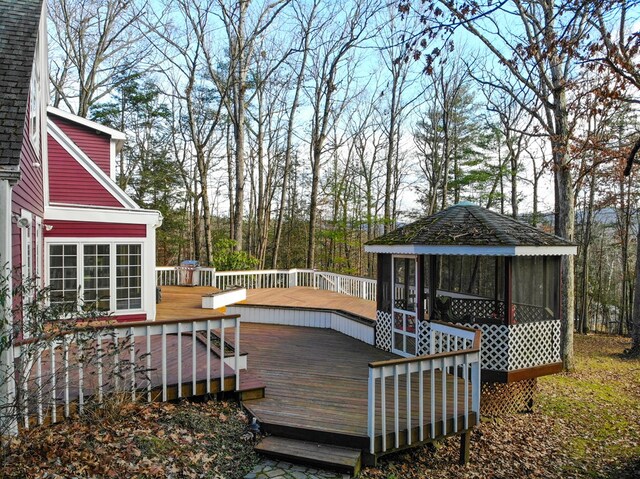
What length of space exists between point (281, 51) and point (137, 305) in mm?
14645

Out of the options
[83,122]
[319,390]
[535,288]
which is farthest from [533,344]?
[83,122]

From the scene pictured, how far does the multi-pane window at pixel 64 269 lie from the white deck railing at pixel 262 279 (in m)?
6.66

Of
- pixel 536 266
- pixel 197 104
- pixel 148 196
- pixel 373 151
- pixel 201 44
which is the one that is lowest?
pixel 536 266

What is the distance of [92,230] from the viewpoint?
893cm

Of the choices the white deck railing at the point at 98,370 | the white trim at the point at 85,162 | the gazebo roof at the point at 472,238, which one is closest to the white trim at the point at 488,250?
the gazebo roof at the point at 472,238

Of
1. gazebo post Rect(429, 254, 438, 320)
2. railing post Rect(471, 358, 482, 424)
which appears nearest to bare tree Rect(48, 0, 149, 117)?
A: gazebo post Rect(429, 254, 438, 320)

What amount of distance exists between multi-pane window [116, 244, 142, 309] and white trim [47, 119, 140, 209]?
109 cm

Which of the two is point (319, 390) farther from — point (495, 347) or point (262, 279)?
point (262, 279)

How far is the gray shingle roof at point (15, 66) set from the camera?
4445mm

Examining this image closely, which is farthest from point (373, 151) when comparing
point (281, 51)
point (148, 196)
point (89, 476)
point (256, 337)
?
point (89, 476)

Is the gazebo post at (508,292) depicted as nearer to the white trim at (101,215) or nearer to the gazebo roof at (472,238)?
the gazebo roof at (472,238)

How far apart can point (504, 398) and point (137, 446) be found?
19.9 feet

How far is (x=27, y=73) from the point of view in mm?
5172

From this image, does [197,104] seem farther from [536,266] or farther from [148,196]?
[536,266]
